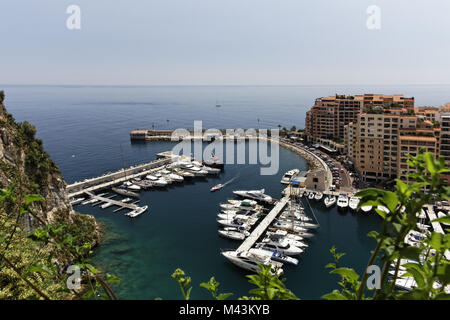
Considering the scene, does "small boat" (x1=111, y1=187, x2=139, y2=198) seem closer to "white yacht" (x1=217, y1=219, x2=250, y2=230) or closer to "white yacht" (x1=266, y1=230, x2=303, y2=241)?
"white yacht" (x1=217, y1=219, x2=250, y2=230)

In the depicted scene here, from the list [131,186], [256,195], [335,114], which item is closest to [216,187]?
[256,195]

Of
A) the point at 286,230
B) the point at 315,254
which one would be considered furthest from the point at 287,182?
the point at 315,254

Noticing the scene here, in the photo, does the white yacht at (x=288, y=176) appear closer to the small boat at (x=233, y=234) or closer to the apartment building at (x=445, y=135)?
the small boat at (x=233, y=234)

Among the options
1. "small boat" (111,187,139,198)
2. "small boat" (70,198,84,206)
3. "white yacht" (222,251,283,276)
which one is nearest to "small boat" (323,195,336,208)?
"white yacht" (222,251,283,276)

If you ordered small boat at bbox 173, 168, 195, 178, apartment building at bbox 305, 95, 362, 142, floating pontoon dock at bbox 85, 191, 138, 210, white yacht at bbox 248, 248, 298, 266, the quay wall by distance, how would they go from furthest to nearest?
apartment building at bbox 305, 95, 362, 142
small boat at bbox 173, 168, 195, 178
the quay wall
floating pontoon dock at bbox 85, 191, 138, 210
white yacht at bbox 248, 248, 298, 266

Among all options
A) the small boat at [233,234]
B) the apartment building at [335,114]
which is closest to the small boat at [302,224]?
the small boat at [233,234]

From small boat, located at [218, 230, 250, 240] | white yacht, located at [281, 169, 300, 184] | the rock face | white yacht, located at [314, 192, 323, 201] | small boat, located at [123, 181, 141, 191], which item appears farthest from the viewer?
white yacht, located at [281, 169, 300, 184]
